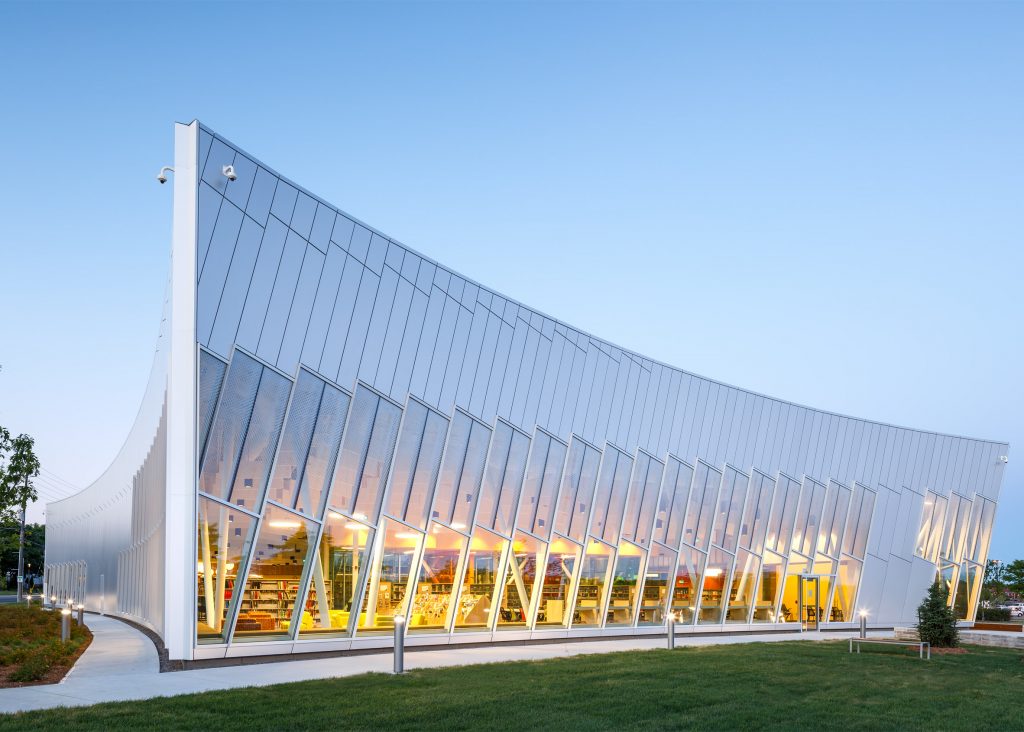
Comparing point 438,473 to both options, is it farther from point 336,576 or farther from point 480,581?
point 336,576

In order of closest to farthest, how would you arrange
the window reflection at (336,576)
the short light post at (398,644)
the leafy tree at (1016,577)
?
1. the short light post at (398,644)
2. the window reflection at (336,576)
3. the leafy tree at (1016,577)

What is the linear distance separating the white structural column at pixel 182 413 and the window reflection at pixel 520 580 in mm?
9572

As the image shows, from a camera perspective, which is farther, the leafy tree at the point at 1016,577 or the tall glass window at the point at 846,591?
the leafy tree at the point at 1016,577

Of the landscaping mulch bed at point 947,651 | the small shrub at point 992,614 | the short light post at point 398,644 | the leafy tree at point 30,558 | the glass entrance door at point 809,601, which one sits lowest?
the leafy tree at point 30,558

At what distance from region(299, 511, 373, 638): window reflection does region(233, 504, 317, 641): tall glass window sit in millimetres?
411

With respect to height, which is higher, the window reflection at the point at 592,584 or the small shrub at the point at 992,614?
the window reflection at the point at 592,584

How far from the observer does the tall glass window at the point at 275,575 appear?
1723cm

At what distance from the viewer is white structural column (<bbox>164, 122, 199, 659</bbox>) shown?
53.0 feet

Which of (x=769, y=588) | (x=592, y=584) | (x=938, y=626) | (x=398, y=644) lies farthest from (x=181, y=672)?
(x=769, y=588)

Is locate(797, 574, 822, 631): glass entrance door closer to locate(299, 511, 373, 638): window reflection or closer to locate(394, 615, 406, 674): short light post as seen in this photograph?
locate(299, 511, 373, 638): window reflection

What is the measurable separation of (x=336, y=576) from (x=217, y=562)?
3.17m

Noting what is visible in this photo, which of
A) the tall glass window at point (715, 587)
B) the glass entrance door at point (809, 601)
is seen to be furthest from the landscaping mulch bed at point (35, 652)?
the glass entrance door at point (809, 601)

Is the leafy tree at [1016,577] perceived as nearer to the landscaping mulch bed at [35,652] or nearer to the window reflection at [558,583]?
the window reflection at [558,583]

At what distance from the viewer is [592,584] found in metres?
26.2
